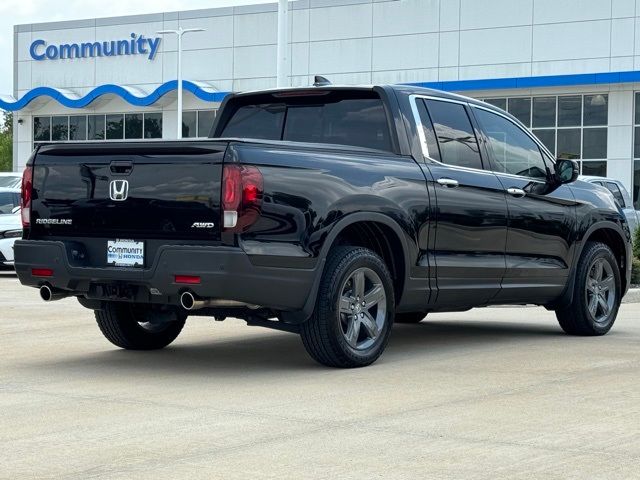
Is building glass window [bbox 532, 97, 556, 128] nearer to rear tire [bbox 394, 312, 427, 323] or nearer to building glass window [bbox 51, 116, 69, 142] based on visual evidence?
building glass window [bbox 51, 116, 69, 142]

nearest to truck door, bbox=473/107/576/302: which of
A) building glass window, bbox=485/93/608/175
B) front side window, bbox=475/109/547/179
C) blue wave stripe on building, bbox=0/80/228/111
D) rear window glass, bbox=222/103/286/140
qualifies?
front side window, bbox=475/109/547/179

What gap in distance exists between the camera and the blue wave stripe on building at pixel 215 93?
43.2 m

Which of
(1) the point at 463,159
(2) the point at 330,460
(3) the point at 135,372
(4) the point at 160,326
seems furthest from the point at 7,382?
(1) the point at 463,159

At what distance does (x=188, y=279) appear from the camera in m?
8.06

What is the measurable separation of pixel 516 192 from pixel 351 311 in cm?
221

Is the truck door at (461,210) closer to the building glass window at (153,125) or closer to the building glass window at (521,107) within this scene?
the building glass window at (521,107)

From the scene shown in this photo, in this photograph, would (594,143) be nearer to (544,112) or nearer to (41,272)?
(544,112)

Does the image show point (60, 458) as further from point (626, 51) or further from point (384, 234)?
point (626, 51)

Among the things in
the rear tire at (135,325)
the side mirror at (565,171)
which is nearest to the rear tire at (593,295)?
the side mirror at (565,171)

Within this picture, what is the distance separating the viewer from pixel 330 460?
19.1ft

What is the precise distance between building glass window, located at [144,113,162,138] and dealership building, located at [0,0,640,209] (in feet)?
0.17

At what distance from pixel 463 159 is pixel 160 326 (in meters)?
2.65

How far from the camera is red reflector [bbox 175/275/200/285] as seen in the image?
26.3ft

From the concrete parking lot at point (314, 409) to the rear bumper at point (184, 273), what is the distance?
0.54 metres
